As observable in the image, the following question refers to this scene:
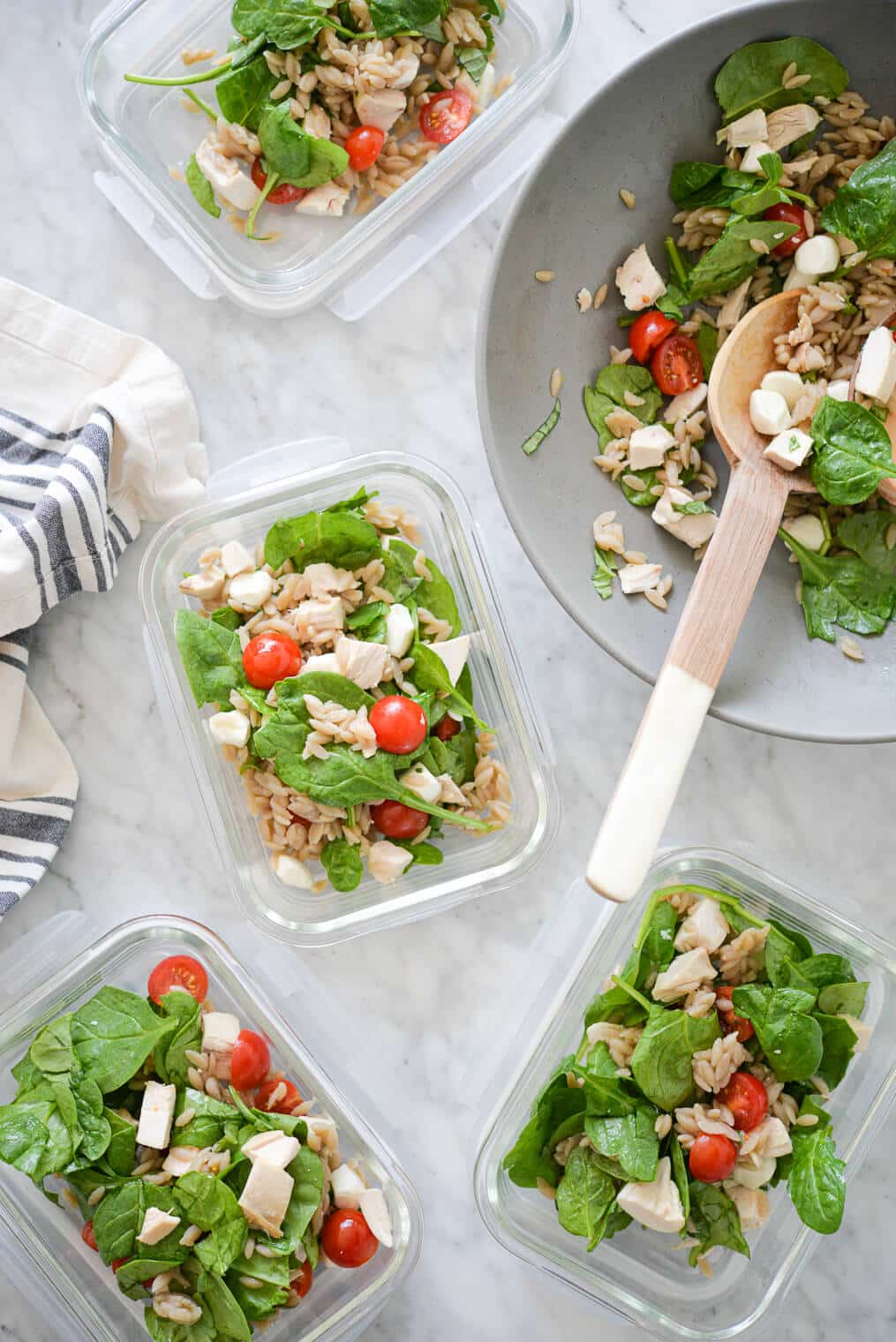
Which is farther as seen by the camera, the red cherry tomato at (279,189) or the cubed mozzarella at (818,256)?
the red cherry tomato at (279,189)

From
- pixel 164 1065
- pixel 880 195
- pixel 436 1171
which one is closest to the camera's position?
pixel 880 195

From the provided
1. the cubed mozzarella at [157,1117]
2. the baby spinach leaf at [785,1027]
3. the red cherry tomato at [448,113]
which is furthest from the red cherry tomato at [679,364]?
the cubed mozzarella at [157,1117]

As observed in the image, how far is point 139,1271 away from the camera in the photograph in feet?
4.22

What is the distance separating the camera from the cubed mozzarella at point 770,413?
48.5 inches

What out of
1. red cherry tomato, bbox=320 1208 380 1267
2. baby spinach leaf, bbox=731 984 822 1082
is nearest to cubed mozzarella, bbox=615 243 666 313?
baby spinach leaf, bbox=731 984 822 1082

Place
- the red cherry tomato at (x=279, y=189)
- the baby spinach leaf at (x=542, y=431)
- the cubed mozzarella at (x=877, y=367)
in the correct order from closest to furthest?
the cubed mozzarella at (x=877, y=367) < the baby spinach leaf at (x=542, y=431) < the red cherry tomato at (x=279, y=189)

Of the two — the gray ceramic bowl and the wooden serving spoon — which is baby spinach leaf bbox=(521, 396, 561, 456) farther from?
the wooden serving spoon

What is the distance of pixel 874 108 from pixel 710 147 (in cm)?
20

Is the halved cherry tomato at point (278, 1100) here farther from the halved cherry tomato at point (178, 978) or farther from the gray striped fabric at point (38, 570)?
the gray striped fabric at point (38, 570)

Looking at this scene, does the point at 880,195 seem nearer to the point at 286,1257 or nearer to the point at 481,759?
the point at 481,759

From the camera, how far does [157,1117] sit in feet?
4.33

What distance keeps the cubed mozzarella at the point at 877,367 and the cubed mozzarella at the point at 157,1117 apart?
117 centimetres

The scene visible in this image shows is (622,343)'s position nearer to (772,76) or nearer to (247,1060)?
(772,76)

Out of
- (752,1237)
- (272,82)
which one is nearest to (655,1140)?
(752,1237)
